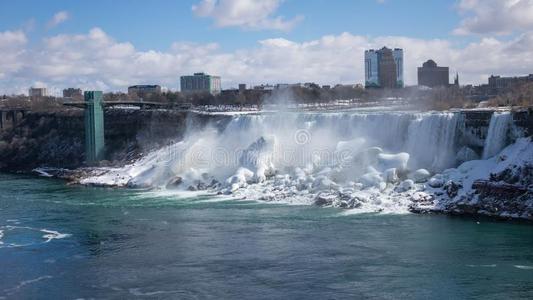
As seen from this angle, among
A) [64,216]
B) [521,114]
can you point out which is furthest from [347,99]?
[64,216]

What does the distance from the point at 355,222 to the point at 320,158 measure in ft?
54.8

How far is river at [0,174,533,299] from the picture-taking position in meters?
25.7

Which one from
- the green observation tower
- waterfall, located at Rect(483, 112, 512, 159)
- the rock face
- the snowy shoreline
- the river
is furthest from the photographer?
the green observation tower

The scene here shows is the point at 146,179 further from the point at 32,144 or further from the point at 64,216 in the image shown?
the point at 32,144

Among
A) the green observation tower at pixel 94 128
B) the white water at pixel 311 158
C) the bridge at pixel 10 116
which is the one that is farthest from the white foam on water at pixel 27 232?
the bridge at pixel 10 116

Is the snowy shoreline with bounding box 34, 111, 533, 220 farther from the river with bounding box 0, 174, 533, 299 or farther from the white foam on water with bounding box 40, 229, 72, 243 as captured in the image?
the white foam on water with bounding box 40, 229, 72, 243

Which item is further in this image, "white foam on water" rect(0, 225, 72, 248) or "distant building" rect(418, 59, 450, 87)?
"distant building" rect(418, 59, 450, 87)

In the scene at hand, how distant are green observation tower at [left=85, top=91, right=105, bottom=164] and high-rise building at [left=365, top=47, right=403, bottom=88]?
80872 millimetres

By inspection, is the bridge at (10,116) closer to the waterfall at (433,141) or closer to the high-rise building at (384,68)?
the waterfall at (433,141)

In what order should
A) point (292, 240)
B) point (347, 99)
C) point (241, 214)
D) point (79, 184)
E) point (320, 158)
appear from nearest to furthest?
point (292, 240)
point (241, 214)
point (320, 158)
point (79, 184)
point (347, 99)

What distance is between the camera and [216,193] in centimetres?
4978

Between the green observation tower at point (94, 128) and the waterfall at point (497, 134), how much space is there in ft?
134

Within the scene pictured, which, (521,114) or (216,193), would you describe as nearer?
(521,114)

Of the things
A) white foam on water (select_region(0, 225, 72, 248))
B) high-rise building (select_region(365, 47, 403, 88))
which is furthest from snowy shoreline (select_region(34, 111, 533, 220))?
high-rise building (select_region(365, 47, 403, 88))
